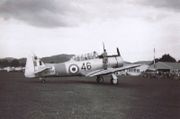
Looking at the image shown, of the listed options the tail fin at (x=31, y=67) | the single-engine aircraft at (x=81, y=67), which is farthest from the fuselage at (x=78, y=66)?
the tail fin at (x=31, y=67)

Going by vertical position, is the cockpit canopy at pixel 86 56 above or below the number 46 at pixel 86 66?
above

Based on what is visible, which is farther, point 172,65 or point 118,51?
point 172,65

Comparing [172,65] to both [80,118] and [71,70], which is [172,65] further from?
[80,118]

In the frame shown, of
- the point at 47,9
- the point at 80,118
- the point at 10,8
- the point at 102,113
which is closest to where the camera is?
the point at 80,118

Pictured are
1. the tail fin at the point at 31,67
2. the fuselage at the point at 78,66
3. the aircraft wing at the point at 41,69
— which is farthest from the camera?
the fuselage at the point at 78,66

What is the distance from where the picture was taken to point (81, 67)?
19141 millimetres

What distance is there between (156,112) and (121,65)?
41.5 feet

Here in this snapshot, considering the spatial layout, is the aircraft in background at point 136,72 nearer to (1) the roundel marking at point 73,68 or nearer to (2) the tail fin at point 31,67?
(1) the roundel marking at point 73,68

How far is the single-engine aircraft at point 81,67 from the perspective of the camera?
18344 mm

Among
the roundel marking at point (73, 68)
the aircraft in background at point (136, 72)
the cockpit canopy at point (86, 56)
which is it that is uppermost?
the cockpit canopy at point (86, 56)

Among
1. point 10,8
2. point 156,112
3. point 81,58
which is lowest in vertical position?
point 156,112

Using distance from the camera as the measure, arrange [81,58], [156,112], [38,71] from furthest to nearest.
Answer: [81,58] → [38,71] → [156,112]

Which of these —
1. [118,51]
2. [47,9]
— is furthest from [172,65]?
[47,9]

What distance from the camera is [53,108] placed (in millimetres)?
7848
